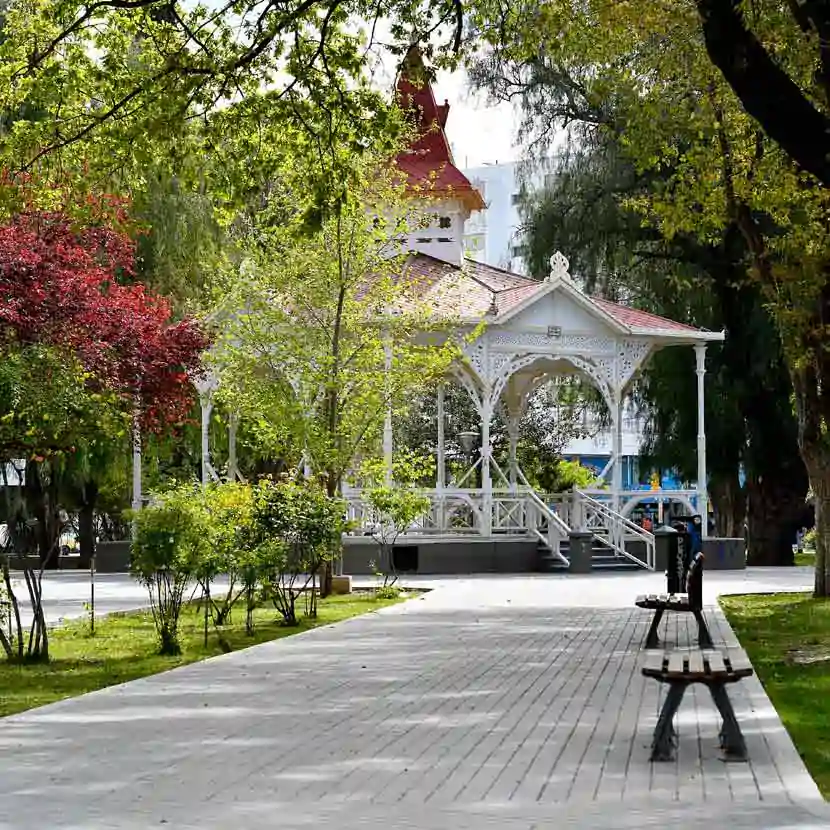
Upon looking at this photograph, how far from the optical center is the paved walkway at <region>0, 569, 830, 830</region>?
7414 mm

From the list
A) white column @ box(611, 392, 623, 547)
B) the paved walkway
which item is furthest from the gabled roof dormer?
the paved walkway

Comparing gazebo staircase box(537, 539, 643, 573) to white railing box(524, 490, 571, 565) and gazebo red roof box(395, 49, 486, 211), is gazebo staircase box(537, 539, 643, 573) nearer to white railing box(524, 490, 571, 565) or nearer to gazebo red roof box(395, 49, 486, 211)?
white railing box(524, 490, 571, 565)

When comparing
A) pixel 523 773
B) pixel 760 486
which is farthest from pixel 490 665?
pixel 760 486

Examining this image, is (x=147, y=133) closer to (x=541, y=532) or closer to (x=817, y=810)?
(x=817, y=810)

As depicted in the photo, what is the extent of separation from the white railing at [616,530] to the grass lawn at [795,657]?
789 cm

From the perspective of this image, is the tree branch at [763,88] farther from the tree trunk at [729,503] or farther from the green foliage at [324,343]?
the tree trunk at [729,503]

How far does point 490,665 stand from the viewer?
47.4 ft

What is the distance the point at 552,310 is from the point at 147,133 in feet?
61.8

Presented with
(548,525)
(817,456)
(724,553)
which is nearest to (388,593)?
(817,456)

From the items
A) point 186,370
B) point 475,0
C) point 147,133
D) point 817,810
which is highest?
point 475,0

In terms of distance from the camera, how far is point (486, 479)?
1259 inches

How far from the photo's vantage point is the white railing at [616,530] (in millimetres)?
33531

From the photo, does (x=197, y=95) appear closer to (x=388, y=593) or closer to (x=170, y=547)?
(x=170, y=547)

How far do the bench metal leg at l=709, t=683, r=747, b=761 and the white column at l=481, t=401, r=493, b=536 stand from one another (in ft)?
73.4
